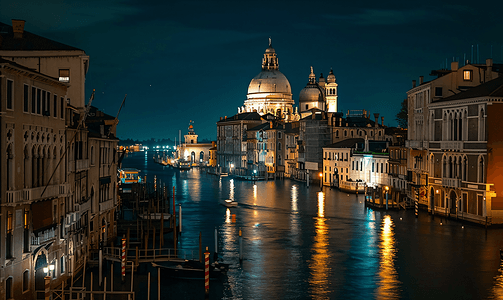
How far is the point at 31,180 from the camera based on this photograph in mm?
19531

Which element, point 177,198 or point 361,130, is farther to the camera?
point 361,130

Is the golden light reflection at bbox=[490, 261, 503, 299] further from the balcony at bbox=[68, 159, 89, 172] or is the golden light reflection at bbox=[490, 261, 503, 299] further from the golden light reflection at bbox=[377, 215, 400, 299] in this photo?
the balcony at bbox=[68, 159, 89, 172]

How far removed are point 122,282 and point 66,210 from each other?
14.4 ft

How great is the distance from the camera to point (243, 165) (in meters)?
119

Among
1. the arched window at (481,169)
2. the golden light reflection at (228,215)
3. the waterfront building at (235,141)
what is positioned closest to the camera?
the arched window at (481,169)

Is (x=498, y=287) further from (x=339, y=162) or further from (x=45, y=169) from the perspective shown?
(x=339, y=162)

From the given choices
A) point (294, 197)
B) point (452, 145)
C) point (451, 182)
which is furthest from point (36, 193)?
point (294, 197)

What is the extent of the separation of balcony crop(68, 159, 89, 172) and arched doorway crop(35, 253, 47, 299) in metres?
4.21

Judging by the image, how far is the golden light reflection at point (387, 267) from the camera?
24.7 meters

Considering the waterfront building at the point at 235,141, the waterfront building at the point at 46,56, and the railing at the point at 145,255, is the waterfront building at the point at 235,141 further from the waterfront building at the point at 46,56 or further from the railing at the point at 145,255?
the waterfront building at the point at 46,56

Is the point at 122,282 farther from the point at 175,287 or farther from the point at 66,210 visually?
the point at 66,210

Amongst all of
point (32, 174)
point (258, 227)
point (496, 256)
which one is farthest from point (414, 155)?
point (32, 174)

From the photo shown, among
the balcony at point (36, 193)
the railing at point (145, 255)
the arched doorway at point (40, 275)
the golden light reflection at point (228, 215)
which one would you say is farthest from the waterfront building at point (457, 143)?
the arched doorway at point (40, 275)

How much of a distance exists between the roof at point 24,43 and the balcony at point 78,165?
506 cm
